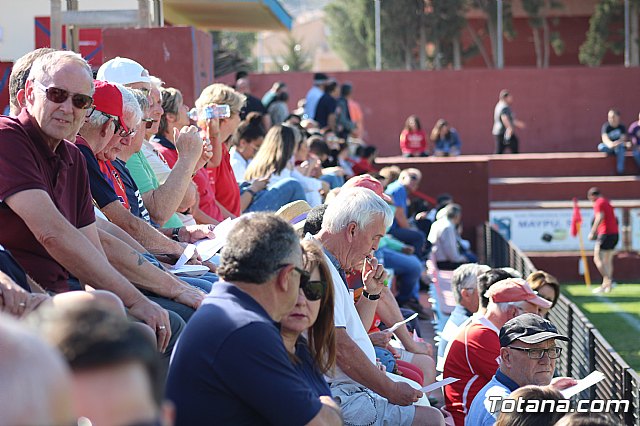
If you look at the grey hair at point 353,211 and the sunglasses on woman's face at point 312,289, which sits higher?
the grey hair at point 353,211

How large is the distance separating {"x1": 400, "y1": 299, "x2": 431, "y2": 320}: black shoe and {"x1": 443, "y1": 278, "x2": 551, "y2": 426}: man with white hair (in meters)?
4.86

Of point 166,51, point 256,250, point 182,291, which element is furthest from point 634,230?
point 256,250

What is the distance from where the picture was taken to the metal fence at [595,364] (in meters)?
5.96

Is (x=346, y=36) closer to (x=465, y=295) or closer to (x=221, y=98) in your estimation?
(x=465, y=295)

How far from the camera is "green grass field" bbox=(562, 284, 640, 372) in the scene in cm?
1356

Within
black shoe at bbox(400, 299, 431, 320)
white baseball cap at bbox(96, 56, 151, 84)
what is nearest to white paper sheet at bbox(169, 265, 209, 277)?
white baseball cap at bbox(96, 56, 151, 84)

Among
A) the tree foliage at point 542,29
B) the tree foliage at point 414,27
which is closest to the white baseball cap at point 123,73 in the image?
the tree foliage at point 414,27

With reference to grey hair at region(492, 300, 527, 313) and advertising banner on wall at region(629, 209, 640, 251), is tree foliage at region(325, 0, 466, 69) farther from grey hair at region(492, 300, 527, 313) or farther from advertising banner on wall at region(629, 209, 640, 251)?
grey hair at region(492, 300, 527, 313)

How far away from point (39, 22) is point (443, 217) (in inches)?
251

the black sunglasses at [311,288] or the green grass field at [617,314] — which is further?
the green grass field at [617,314]

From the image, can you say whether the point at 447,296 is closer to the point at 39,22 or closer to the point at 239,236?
the point at 39,22

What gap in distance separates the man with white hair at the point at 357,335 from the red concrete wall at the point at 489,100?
75.5 ft

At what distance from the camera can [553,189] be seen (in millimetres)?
23438

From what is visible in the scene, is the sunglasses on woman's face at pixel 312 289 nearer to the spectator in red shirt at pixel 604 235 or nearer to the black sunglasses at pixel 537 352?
the black sunglasses at pixel 537 352
